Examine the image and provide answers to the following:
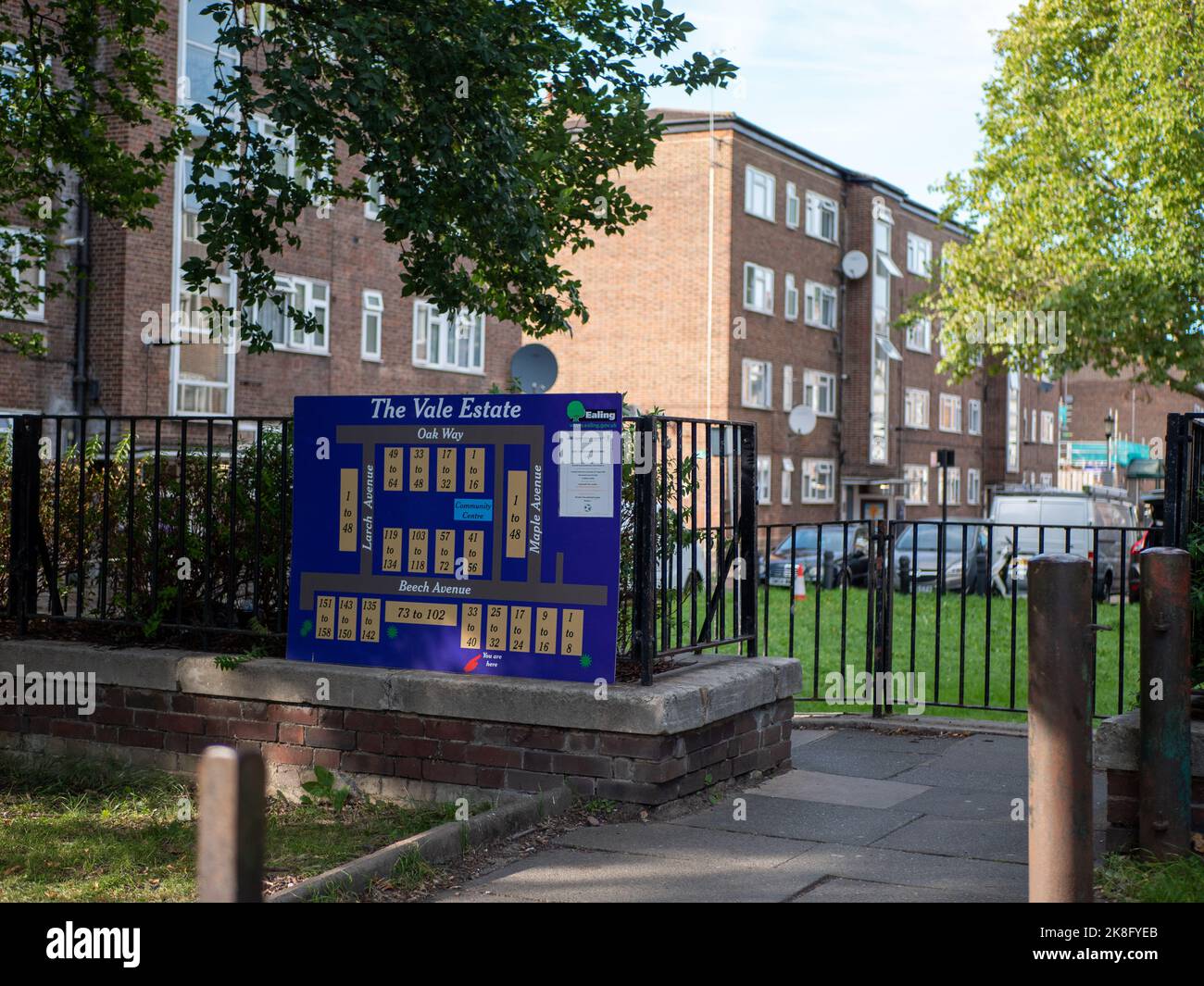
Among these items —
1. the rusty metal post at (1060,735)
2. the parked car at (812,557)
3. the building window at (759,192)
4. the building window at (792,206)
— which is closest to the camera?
the rusty metal post at (1060,735)

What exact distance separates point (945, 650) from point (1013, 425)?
50.4 m

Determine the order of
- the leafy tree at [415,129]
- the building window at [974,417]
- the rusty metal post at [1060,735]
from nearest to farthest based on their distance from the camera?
the rusty metal post at [1060,735], the leafy tree at [415,129], the building window at [974,417]

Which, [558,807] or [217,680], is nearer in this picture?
[558,807]

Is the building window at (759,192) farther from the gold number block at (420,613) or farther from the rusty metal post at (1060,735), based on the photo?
the rusty metal post at (1060,735)

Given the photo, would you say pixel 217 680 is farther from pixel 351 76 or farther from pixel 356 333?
pixel 356 333

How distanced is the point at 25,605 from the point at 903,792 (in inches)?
200

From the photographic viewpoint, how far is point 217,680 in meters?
7.12

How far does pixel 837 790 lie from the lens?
705cm

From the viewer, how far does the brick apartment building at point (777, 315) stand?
39.4 metres

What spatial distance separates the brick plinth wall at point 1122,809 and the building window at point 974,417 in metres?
55.5

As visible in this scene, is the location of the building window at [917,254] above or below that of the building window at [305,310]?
above

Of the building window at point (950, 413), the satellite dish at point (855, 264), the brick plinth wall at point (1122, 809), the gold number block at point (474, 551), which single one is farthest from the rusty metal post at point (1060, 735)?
the building window at point (950, 413)

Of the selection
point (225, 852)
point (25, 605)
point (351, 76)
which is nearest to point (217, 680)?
point (25, 605)

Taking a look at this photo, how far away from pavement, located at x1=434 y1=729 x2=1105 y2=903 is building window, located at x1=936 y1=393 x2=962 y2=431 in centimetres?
4939
